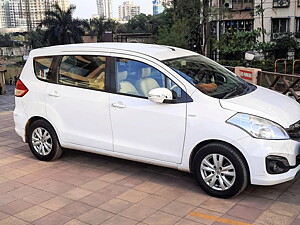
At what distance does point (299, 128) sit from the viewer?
4.17 meters

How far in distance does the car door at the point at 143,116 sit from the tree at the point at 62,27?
42.1 metres

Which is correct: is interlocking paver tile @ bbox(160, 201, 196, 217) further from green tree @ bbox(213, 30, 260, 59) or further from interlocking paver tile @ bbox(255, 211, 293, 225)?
green tree @ bbox(213, 30, 260, 59)

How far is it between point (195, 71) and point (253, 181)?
156 centimetres

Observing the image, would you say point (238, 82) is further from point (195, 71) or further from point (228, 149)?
point (228, 149)

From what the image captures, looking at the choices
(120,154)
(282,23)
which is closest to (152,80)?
(120,154)

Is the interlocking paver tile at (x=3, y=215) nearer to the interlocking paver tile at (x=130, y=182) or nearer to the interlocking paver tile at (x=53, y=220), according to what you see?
the interlocking paver tile at (x=53, y=220)

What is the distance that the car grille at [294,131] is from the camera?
3.98 metres

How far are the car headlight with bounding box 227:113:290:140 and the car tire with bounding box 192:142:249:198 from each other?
0.27 meters

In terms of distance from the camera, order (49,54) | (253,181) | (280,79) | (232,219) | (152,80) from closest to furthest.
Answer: (232,219) → (253,181) → (152,80) → (49,54) → (280,79)

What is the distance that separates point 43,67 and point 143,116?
6.34ft

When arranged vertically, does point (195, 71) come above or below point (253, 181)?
above

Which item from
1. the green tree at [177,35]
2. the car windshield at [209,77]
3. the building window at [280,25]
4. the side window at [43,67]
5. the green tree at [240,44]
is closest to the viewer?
the car windshield at [209,77]

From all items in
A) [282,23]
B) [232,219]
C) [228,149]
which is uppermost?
[282,23]

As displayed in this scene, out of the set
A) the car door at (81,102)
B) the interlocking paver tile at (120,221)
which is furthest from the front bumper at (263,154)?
the car door at (81,102)
